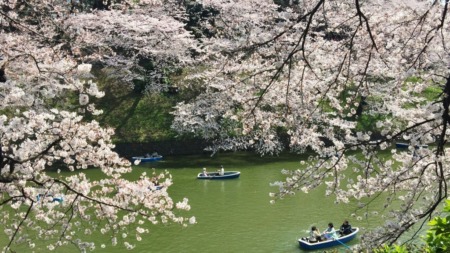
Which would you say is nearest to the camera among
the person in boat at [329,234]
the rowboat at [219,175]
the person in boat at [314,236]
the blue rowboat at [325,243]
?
the blue rowboat at [325,243]

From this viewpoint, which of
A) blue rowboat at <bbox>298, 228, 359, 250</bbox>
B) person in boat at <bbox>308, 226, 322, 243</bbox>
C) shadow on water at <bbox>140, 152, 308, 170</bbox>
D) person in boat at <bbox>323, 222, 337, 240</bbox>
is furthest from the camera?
shadow on water at <bbox>140, 152, 308, 170</bbox>

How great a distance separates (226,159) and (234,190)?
569 cm

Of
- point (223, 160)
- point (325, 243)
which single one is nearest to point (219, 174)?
point (223, 160)

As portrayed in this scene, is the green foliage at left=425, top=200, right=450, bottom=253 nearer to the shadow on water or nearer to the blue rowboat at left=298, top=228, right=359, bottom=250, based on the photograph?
the blue rowboat at left=298, top=228, right=359, bottom=250

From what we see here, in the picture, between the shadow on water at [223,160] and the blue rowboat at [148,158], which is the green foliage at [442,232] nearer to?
the shadow on water at [223,160]

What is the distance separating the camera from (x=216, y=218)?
1518 centimetres

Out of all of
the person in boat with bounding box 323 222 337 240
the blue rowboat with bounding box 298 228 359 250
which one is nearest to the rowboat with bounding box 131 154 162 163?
the blue rowboat with bounding box 298 228 359 250

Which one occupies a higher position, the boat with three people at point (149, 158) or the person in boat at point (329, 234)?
the boat with three people at point (149, 158)

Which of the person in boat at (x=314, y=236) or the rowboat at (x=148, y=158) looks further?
the rowboat at (x=148, y=158)

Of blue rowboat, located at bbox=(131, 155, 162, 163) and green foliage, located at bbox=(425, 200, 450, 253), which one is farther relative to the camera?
blue rowboat, located at bbox=(131, 155, 162, 163)

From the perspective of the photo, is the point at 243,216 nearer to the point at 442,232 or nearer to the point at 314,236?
the point at 314,236

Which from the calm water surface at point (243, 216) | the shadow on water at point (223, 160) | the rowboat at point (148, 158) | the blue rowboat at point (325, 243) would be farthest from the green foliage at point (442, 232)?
the rowboat at point (148, 158)

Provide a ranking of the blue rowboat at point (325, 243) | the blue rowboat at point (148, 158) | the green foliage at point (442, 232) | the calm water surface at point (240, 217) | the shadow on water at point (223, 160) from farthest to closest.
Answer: the blue rowboat at point (148, 158)
the shadow on water at point (223, 160)
the calm water surface at point (240, 217)
the blue rowboat at point (325, 243)
the green foliage at point (442, 232)

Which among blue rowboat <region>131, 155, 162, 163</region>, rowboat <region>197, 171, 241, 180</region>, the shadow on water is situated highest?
blue rowboat <region>131, 155, 162, 163</region>
